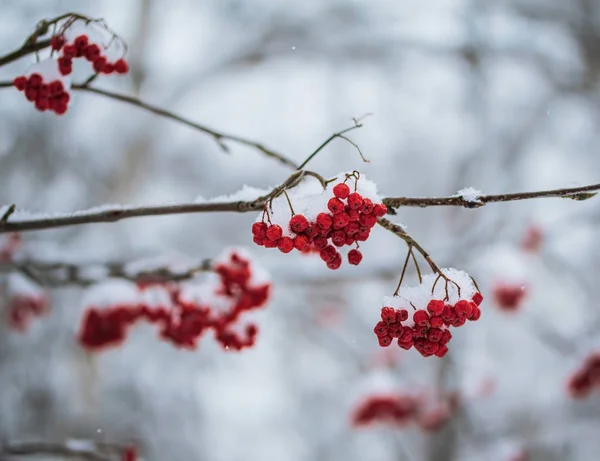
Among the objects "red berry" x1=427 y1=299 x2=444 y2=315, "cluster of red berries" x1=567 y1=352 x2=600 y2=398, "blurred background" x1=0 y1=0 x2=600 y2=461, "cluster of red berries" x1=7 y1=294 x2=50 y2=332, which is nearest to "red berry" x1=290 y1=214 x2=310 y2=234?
"red berry" x1=427 y1=299 x2=444 y2=315

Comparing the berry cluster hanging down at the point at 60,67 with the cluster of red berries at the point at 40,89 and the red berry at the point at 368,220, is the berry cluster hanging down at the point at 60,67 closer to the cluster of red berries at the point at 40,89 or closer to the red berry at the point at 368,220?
the cluster of red berries at the point at 40,89

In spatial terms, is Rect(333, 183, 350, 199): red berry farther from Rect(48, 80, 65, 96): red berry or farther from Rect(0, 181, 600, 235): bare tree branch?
Rect(48, 80, 65, 96): red berry

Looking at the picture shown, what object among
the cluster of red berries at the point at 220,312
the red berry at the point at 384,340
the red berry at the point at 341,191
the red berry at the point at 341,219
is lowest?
the red berry at the point at 384,340

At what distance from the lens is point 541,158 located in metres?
7.55

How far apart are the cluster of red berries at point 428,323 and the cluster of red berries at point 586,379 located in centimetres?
244

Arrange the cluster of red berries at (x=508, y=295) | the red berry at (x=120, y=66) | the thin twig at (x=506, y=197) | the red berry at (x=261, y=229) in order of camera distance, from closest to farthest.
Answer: the thin twig at (x=506, y=197)
the red berry at (x=261, y=229)
the red berry at (x=120, y=66)
the cluster of red berries at (x=508, y=295)

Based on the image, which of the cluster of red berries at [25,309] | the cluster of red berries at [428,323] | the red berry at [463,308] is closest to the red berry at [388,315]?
the cluster of red berries at [428,323]

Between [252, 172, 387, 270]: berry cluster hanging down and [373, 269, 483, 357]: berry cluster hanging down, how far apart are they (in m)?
0.17

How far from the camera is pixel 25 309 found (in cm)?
320

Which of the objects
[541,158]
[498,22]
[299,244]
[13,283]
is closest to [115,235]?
[13,283]

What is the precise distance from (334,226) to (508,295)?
313 cm

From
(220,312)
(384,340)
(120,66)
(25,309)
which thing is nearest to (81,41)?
(120,66)

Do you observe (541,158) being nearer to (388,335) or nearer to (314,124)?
(314,124)

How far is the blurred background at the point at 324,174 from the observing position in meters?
4.38
